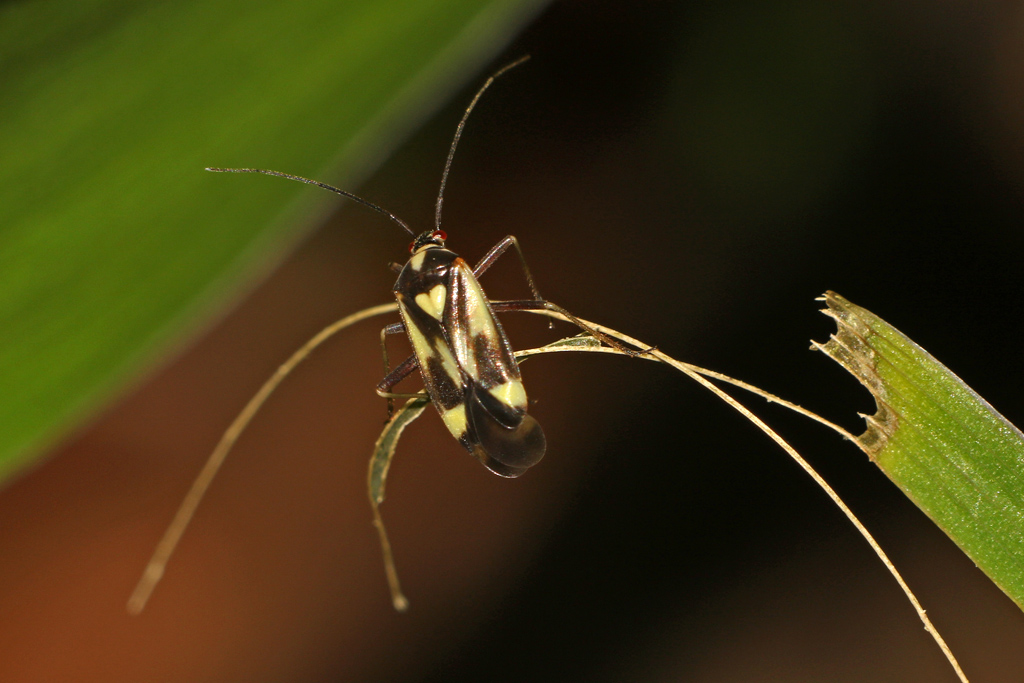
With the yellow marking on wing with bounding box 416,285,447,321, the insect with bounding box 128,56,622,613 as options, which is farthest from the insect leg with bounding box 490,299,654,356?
the yellow marking on wing with bounding box 416,285,447,321

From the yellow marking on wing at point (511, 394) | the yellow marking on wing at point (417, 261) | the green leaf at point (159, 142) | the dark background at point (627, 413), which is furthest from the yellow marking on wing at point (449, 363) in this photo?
the dark background at point (627, 413)

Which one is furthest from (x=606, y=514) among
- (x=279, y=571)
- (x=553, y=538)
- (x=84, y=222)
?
(x=84, y=222)

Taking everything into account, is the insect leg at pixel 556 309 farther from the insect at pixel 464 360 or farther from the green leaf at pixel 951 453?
the green leaf at pixel 951 453

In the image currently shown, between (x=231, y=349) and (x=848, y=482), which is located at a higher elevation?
(x=231, y=349)

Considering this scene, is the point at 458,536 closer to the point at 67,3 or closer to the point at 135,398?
the point at 135,398

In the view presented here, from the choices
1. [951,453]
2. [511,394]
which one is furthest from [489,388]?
[951,453]

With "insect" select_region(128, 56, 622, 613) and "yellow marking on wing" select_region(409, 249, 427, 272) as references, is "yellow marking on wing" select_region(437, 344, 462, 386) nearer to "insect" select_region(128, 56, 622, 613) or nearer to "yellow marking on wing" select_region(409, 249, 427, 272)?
"insect" select_region(128, 56, 622, 613)
